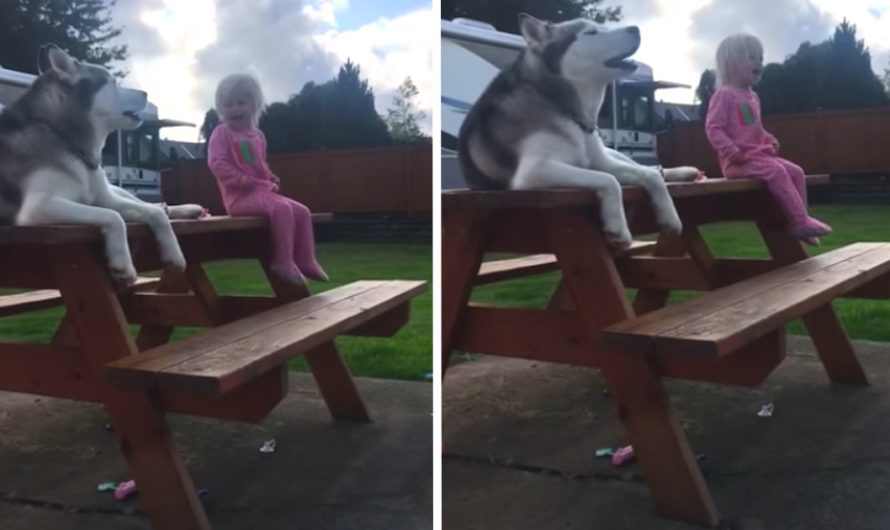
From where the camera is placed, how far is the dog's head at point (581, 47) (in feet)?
6.59

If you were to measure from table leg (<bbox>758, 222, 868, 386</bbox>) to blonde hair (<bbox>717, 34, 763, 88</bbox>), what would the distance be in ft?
1.12

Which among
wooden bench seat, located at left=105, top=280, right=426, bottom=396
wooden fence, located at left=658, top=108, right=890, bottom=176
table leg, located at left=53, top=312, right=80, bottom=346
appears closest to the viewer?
wooden bench seat, located at left=105, top=280, right=426, bottom=396

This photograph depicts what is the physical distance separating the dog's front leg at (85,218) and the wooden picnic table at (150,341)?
0.9 inches

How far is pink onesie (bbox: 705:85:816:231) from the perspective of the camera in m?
2.03

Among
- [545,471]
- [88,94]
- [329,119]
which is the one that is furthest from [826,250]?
[88,94]

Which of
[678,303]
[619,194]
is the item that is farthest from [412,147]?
[678,303]

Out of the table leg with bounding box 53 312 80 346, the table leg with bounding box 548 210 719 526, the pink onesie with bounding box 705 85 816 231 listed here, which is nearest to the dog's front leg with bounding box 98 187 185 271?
the table leg with bounding box 53 312 80 346

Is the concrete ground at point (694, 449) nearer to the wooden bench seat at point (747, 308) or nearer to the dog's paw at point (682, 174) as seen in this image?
the wooden bench seat at point (747, 308)

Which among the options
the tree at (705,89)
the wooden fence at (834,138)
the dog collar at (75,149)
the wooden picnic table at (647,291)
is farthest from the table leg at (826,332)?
the dog collar at (75,149)

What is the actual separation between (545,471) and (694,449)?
13.2 inches

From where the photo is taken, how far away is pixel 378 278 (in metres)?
2.28

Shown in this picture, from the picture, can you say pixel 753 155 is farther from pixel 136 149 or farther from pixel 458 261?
pixel 136 149

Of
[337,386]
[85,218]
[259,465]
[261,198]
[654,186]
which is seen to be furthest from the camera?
[337,386]

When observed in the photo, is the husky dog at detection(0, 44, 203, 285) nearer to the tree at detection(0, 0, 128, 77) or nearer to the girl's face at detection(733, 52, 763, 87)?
the tree at detection(0, 0, 128, 77)
